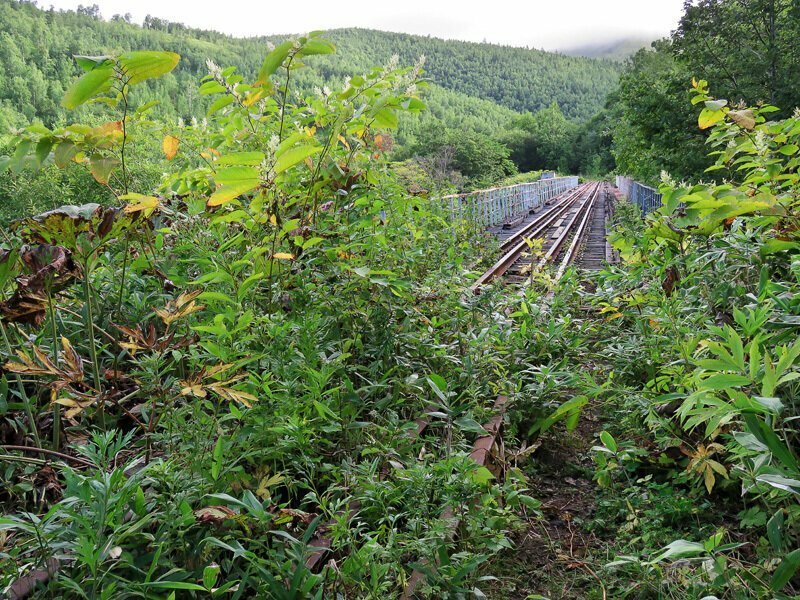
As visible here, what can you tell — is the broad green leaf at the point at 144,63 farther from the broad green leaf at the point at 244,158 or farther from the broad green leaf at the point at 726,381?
the broad green leaf at the point at 726,381

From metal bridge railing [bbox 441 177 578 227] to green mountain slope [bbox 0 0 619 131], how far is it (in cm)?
341

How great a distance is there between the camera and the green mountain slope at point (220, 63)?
7441 cm

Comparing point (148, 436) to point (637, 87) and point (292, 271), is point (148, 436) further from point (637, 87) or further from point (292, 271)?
point (637, 87)

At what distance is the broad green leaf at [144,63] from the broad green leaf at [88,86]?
0.06 m

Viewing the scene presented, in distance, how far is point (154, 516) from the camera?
1.63 meters

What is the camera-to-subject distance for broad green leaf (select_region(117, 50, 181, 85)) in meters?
1.83

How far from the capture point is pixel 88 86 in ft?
6.02

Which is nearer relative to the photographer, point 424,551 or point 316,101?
point 424,551

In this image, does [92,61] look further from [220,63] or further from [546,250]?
[220,63]

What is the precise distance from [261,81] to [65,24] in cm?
13957

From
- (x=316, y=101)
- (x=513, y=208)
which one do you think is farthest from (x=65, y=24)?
(x=316, y=101)

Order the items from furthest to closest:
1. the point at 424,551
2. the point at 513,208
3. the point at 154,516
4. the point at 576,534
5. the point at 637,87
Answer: the point at 513,208 → the point at 637,87 → the point at 576,534 → the point at 424,551 → the point at 154,516

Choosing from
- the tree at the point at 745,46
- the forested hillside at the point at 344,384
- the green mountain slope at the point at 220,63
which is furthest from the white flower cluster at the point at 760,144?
the tree at the point at 745,46

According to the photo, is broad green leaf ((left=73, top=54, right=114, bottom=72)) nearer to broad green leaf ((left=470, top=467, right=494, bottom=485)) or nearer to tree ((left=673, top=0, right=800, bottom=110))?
broad green leaf ((left=470, top=467, right=494, bottom=485))
